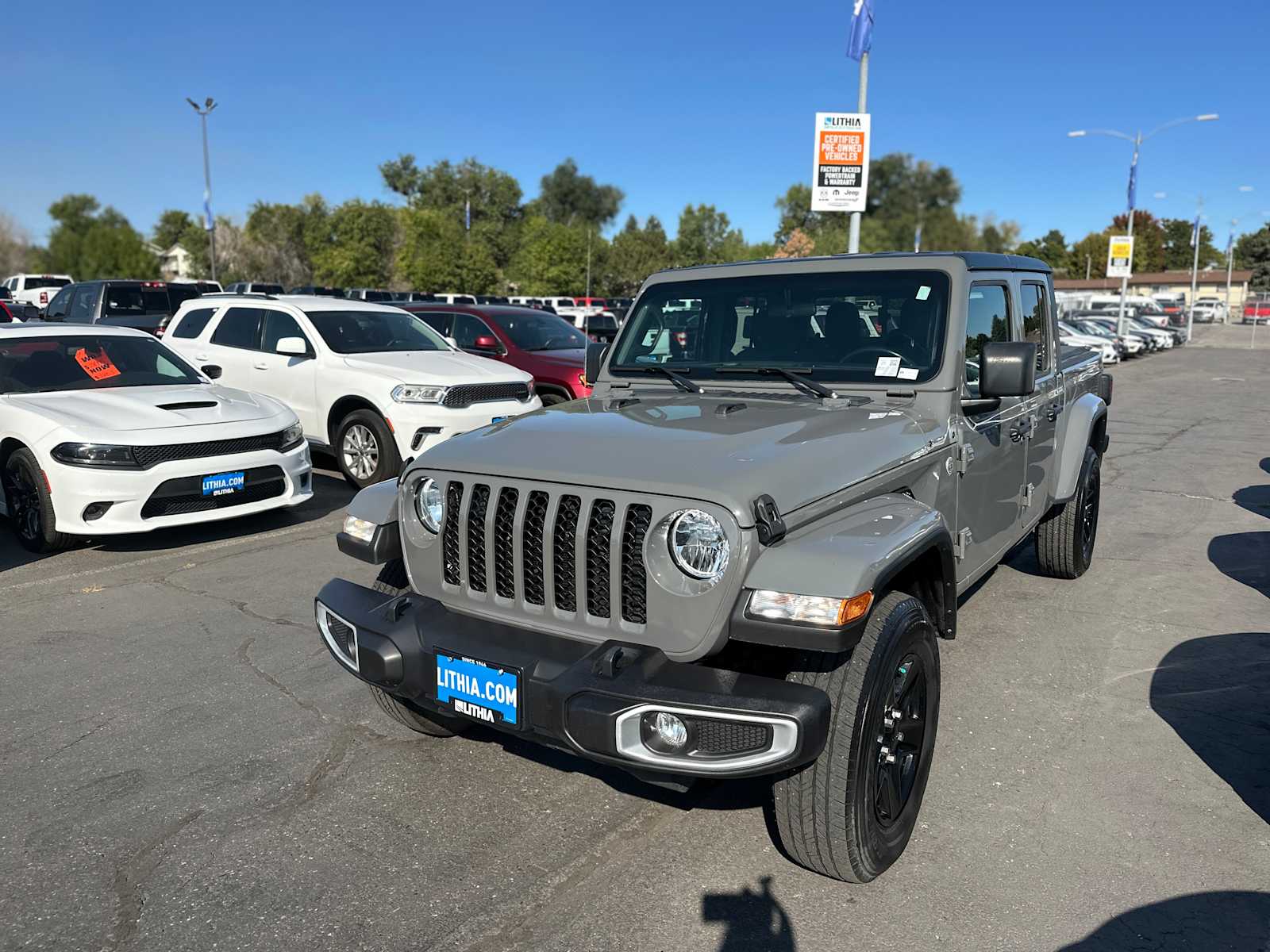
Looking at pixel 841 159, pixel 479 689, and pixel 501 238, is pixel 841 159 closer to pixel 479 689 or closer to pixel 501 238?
pixel 479 689

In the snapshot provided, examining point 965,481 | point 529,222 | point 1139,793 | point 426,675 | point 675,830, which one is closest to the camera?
point 426,675

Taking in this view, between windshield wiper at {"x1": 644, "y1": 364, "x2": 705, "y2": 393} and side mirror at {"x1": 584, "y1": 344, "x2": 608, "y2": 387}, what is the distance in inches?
13.7

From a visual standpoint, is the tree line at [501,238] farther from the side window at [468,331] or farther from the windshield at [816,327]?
the windshield at [816,327]

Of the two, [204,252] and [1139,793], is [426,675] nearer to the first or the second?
[1139,793]

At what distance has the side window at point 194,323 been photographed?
10734mm

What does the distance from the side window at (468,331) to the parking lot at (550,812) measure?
7352 mm

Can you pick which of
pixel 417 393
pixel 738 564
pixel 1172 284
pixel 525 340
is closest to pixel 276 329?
pixel 417 393

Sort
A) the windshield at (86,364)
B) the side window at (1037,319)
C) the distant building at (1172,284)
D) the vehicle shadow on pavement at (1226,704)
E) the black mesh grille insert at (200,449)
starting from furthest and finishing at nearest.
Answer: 1. the distant building at (1172,284)
2. the windshield at (86,364)
3. the black mesh grille insert at (200,449)
4. the side window at (1037,319)
5. the vehicle shadow on pavement at (1226,704)

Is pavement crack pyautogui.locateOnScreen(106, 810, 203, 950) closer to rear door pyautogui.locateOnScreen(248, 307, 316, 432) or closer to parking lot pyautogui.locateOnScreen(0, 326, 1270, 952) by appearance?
parking lot pyautogui.locateOnScreen(0, 326, 1270, 952)

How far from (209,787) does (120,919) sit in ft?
2.58

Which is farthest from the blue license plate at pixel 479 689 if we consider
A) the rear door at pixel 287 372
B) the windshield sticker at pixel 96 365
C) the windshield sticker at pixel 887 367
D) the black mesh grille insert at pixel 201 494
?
the rear door at pixel 287 372

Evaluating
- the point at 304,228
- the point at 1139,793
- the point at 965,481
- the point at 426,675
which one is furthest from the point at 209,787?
the point at 304,228

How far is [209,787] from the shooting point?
141 inches

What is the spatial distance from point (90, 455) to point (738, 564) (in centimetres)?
545
